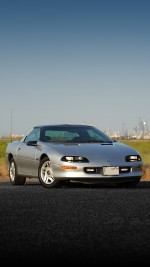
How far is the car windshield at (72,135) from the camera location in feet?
47.1

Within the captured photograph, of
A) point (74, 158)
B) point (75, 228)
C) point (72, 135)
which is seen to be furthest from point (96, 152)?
point (75, 228)

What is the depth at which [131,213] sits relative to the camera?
8906 mm

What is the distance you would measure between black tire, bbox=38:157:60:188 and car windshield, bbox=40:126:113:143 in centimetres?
76

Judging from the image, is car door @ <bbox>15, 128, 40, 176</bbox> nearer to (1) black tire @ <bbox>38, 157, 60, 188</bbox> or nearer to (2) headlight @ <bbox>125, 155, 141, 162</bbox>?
(1) black tire @ <bbox>38, 157, 60, 188</bbox>

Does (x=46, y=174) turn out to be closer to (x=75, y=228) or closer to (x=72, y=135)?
(x=72, y=135)

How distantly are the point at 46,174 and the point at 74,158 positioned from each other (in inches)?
30.0

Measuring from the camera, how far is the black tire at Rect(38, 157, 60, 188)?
44.1 ft

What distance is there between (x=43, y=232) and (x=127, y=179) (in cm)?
644

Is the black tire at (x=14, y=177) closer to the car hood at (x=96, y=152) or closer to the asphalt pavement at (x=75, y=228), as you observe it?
the car hood at (x=96, y=152)

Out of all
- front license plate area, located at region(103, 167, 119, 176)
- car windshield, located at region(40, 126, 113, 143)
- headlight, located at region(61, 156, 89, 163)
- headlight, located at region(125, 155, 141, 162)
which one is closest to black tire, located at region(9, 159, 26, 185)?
car windshield, located at region(40, 126, 113, 143)

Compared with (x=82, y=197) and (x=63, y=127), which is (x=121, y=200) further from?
(x=63, y=127)

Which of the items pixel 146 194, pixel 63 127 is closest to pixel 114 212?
pixel 146 194

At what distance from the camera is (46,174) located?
44.6 feet

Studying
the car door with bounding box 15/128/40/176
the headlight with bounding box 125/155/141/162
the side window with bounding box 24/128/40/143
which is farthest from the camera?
the side window with bounding box 24/128/40/143
